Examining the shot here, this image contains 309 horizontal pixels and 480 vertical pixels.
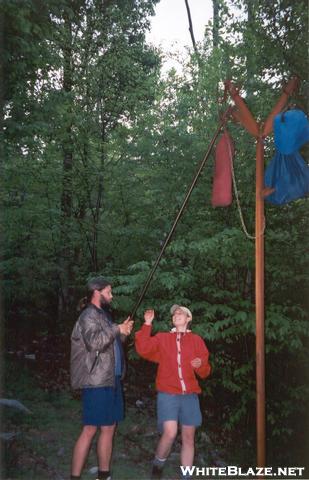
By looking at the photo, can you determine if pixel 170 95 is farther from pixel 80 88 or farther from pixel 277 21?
pixel 277 21

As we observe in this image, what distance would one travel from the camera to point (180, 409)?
4.15m

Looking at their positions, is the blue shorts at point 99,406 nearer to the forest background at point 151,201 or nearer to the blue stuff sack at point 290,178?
the forest background at point 151,201

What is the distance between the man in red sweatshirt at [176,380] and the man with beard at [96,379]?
0.38 metres

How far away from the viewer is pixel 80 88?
9.93 m

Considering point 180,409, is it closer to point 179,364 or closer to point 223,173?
point 179,364

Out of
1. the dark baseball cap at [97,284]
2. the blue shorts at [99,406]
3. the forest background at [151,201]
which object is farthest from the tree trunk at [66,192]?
the blue shorts at [99,406]

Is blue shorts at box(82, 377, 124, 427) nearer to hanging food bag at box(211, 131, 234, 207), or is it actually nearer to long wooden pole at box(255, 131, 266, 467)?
long wooden pole at box(255, 131, 266, 467)

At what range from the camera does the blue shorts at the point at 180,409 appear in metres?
4.09

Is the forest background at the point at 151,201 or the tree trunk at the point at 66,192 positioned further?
the tree trunk at the point at 66,192

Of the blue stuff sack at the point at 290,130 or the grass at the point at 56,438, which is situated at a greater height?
the blue stuff sack at the point at 290,130

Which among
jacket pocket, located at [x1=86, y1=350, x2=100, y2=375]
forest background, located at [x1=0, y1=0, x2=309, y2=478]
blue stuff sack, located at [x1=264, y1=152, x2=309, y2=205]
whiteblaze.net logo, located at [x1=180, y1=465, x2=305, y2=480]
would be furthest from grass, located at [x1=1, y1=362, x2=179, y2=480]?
blue stuff sack, located at [x1=264, y1=152, x2=309, y2=205]

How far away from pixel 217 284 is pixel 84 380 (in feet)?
11.8

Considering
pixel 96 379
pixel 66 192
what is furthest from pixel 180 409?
pixel 66 192

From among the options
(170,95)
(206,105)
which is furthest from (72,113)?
(206,105)
